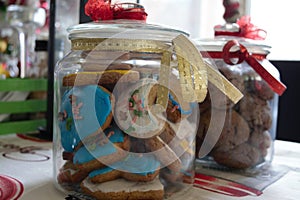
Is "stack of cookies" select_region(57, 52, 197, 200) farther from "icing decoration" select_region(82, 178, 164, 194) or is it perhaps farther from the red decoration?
the red decoration

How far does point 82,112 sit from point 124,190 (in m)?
0.10

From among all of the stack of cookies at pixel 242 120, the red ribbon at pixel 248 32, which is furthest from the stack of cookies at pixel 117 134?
the red ribbon at pixel 248 32

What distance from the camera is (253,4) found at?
147 cm

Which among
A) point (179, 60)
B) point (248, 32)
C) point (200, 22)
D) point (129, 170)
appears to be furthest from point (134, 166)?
point (200, 22)

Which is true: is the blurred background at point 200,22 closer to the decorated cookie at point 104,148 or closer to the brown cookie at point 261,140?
the brown cookie at point 261,140

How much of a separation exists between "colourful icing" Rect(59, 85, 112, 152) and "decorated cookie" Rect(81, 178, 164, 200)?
→ 60mm

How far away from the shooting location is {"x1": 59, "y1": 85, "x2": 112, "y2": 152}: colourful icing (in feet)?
1.41

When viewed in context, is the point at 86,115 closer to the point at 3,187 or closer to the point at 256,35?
the point at 3,187

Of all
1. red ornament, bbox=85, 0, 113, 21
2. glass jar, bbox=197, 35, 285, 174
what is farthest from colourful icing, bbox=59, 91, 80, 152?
glass jar, bbox=197, 35, 285, 174

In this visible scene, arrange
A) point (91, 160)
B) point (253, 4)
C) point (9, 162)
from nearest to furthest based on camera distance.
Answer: point (91, 160)
point (9, 162)
point (253, 4)

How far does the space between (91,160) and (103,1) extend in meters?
0.20

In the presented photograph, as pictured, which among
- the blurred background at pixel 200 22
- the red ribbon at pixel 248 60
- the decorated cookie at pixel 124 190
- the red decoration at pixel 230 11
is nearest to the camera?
the decorated cookie at pixel 124 190

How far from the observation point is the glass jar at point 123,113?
430 millimetres

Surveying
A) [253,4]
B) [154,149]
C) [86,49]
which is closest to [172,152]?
[154,149]
